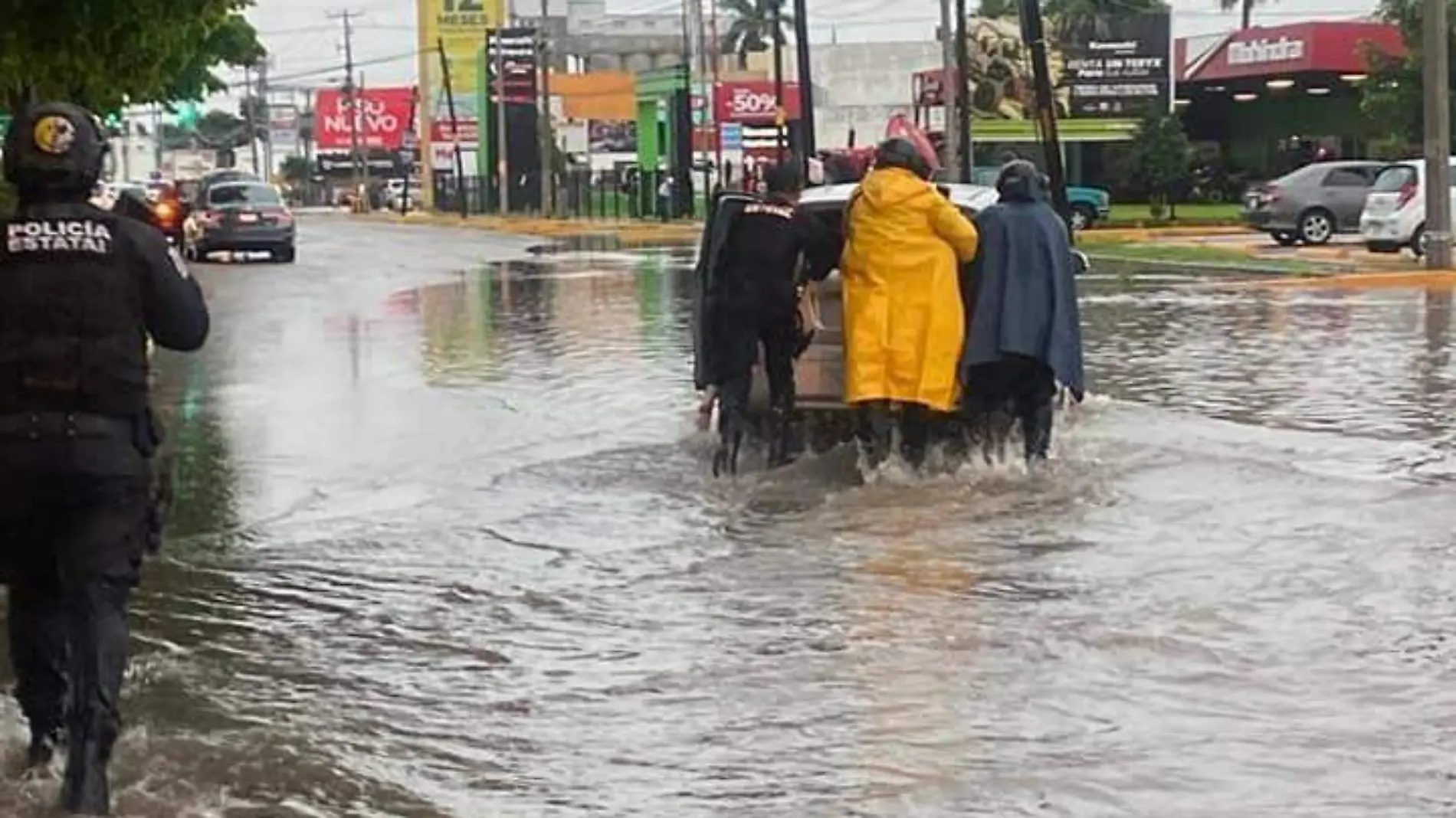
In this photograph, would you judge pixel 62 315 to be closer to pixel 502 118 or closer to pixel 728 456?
pixel 728 456

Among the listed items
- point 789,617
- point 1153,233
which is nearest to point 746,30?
point 1153,233

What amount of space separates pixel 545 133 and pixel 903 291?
6446 cm

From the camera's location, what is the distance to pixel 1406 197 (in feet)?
108

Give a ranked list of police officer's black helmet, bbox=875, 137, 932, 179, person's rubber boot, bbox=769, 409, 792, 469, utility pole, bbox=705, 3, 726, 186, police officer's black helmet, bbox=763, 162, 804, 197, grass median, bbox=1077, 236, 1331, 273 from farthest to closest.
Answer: utility pole, bbox=705, 3, 726, 186 < grass median, bbox=1077, 236, 1331, 273 < person's rubber boot, bbox=769, 409, 792, 469 < police officer's black helmet, bbox=763, 162, 804, 197 < police officer's black helmet, bbox=875, 137, 932, 179

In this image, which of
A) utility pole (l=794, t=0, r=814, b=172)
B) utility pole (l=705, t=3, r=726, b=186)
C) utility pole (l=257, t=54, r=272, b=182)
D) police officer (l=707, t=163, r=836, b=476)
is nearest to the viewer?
police officer (l=707, t=163, r=836, b=476)

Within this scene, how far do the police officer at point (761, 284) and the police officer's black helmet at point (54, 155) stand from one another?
5.72 metres

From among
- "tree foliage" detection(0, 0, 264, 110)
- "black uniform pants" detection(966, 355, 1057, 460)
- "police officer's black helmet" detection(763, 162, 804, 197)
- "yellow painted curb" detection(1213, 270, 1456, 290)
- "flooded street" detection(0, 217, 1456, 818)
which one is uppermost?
"tree foliage" detection(0, 0, 264, 110)

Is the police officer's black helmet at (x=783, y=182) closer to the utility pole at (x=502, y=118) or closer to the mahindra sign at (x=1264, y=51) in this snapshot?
the mahindra sign at (x=1264, y=51)

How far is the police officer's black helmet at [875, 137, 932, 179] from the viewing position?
11.2 meters

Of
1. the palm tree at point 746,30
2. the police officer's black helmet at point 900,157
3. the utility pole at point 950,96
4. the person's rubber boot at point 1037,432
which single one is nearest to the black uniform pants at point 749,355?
the police officer's black helmet at point 900,157

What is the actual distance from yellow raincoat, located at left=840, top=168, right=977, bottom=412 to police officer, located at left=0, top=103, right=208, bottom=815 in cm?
552

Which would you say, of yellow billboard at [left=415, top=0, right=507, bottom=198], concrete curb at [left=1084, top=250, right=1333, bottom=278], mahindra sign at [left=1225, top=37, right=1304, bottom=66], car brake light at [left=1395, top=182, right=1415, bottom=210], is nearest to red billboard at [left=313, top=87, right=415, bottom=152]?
yellow billboard at [left=415, top=0, right=507, bottom=198]

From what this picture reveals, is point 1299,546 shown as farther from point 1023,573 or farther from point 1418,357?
point 1418,357

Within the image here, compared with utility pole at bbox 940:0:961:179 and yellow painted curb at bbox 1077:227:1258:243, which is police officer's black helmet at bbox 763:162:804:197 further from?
yellow painted curb at bbox 1077:227:1258:243
